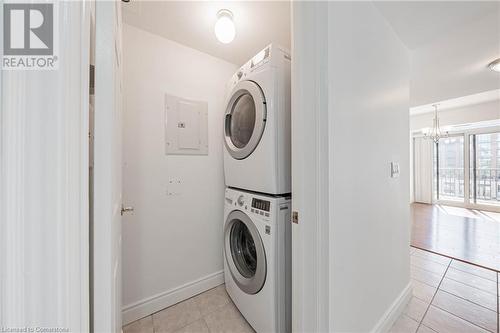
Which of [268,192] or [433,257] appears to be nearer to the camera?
[268,192]

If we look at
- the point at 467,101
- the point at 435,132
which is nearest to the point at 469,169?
the point at 435,132

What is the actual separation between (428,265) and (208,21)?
3236mm

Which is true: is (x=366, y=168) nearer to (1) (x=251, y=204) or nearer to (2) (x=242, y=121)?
(1) (x=251, y=204)

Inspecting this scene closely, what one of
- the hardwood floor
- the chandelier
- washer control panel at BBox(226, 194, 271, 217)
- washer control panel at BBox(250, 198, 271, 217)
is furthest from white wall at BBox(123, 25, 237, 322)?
the chandelier

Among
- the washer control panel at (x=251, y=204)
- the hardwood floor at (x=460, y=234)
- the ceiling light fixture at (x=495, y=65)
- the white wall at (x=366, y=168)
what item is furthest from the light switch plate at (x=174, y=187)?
the hardwood floor at (x=460, y=234)

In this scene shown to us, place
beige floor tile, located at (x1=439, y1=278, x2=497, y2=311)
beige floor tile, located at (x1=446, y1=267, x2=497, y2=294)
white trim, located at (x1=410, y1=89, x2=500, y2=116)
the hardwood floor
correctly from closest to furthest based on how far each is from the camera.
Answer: beige floor tile, located at (x1=439, y1=278, x2=497, y2=311) → beige floor tile, located at (x1=446, y1=267, x2=497, y2=294) → the hardwood floor → white trim, located at (x1=410, y1=89, x2=500, y2=116)

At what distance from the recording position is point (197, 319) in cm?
145

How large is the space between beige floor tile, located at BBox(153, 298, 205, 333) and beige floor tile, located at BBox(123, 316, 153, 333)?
32 mm

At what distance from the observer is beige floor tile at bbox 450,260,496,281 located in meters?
1.96

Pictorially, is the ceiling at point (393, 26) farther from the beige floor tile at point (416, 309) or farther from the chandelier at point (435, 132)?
the chandelier at point (435, 132)

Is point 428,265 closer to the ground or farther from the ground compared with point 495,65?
closer to the ground

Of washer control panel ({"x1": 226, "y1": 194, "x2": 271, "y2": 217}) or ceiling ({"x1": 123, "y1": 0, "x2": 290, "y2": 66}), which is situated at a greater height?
ceiling ({"x1": 123, "y1": 0, "x2": 290, "y2": 66})

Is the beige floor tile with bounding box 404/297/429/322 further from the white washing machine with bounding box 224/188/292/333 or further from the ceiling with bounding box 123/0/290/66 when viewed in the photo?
the ceiling with bounding box 123/0/290/66

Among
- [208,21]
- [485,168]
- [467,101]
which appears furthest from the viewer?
[485,168]
